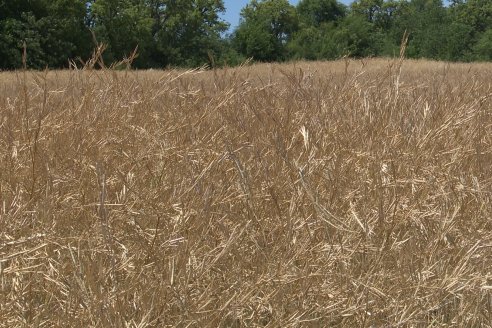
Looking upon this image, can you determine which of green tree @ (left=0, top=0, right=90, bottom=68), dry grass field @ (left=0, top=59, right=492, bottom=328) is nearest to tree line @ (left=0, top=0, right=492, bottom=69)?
green tree @ (left=0, top=0, right=90, bottom=68)

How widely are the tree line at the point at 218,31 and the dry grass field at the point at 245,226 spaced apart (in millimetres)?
15999

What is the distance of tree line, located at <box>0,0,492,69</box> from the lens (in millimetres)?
26188

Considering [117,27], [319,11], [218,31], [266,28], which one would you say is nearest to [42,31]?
[117,27]

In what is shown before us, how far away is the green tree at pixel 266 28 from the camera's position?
132ft

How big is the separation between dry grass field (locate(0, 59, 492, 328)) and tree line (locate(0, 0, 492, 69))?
52.5 feet

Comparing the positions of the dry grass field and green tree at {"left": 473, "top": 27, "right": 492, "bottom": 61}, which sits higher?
the dry grass field

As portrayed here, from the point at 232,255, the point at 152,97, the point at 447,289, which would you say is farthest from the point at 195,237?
the point at 152,97

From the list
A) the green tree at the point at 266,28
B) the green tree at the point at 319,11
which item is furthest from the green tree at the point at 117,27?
the green tree at the point at 319,11

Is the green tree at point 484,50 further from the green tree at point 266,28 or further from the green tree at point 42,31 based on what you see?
the green tree at point 42,31

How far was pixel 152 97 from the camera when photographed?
2.62 meters

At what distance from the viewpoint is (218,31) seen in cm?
4334

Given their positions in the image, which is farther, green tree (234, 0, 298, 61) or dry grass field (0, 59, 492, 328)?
green tree (234, 0, 298, 61)

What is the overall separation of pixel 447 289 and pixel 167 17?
4016 cm

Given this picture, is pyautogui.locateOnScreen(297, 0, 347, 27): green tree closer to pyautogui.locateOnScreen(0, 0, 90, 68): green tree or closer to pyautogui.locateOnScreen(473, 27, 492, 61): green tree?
pyautogui.locateOnScreen(473, 27, 492, 61): green tree
